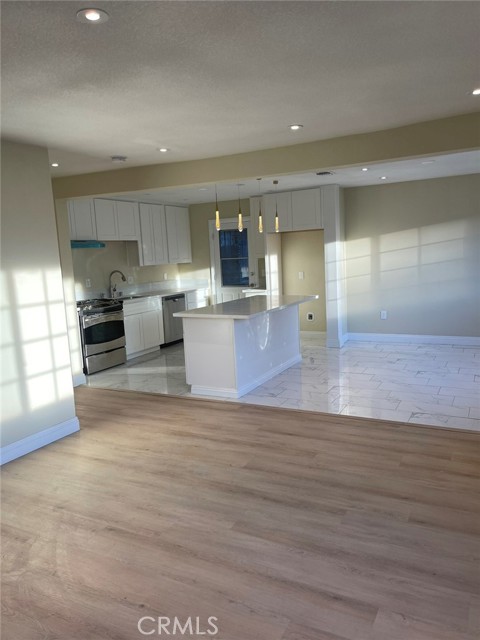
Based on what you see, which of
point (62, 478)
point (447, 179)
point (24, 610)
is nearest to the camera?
point (24, 610)

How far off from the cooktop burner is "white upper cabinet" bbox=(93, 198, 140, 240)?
92 centimetres

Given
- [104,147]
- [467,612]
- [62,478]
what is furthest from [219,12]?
[62,478]

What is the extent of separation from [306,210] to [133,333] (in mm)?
3259

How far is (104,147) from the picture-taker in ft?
13.5

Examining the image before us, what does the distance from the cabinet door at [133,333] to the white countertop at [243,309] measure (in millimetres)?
1665

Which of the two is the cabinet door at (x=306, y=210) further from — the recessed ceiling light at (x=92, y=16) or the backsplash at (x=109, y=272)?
the recessed ceiling light at (x=92, y=16)

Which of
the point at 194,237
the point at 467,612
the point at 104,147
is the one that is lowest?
the point at 467,612

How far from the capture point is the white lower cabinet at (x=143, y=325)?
6.97m

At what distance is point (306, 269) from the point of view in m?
7.98

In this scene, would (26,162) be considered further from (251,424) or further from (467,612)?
(467,612)

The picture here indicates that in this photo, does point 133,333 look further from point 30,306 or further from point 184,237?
point 30,306

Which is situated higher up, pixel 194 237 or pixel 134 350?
pixel 194 237

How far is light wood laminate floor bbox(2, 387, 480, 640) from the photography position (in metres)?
2.02

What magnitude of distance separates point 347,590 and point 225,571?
59 cm
